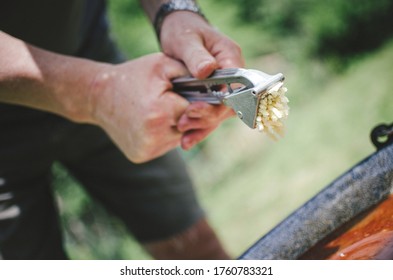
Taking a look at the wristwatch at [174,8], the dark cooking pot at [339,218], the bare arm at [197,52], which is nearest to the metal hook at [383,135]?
the dark cooking pot at [339,218]

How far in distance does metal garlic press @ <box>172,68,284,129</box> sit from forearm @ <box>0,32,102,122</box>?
0.22 m

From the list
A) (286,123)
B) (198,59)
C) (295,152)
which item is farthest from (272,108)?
(286,123)

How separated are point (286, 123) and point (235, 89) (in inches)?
85.4

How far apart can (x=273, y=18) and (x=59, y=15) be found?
2691mm

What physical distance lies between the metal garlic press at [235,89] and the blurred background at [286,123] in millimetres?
1475

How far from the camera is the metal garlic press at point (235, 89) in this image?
901 millimetres

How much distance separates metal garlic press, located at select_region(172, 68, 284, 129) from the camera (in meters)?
0.90

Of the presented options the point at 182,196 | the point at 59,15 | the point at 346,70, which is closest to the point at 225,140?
the point at 346,70

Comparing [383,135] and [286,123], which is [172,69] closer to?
[383,135]

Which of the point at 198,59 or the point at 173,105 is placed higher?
the point at 198,59

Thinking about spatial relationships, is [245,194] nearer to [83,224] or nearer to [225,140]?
[225,140]

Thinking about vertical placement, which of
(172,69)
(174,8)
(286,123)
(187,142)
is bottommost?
(286,123)

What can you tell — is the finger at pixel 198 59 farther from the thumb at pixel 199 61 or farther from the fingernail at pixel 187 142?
the fingernail at pixel 187 142

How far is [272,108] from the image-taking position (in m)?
0.93
